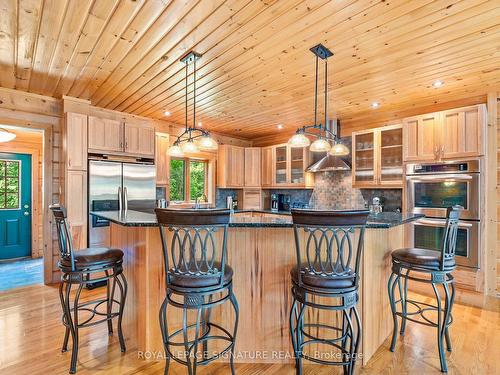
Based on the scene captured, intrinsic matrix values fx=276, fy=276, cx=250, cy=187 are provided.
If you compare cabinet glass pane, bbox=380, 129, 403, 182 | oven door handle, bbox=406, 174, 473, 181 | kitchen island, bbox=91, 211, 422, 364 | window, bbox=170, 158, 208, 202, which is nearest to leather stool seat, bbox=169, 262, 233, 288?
kitchen island, bbox=91, 211, 422, 364

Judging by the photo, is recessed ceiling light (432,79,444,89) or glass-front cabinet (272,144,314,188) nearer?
recessed ceiling light (432,79,444,89)

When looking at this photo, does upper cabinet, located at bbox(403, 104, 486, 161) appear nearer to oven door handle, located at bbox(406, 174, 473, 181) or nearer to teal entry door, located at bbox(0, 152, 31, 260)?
oven door handle, located at bbox(406, 174, 473, 181)

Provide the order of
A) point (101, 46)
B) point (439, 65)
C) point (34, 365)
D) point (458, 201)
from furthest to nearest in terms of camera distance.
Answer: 1. point (458, 201)
2. point (439, 65)
3. point (101, 46)
4. point (34, 365)

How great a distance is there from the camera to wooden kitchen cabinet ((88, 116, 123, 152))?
12.5ft

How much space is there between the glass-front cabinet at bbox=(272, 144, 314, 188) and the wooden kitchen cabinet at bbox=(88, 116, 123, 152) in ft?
9.90

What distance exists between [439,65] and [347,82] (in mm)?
909

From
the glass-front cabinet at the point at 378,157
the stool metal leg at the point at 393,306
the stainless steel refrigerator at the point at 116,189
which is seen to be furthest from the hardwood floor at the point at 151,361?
the glass-front cabinet at the point at 378,157

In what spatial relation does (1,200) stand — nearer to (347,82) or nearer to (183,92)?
(183,92)

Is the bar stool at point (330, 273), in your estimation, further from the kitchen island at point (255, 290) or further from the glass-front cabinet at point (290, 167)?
the glass-front cabinet at point (290, 167)

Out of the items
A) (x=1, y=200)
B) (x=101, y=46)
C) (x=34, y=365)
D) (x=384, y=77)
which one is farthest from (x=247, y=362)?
(x=1, y=200)

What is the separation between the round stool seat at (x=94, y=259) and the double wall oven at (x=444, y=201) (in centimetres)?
362

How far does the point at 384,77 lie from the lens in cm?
315

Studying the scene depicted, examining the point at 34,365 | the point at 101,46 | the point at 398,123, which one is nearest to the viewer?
the point at 34,365

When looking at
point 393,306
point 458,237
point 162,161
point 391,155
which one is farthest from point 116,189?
point 458,237
